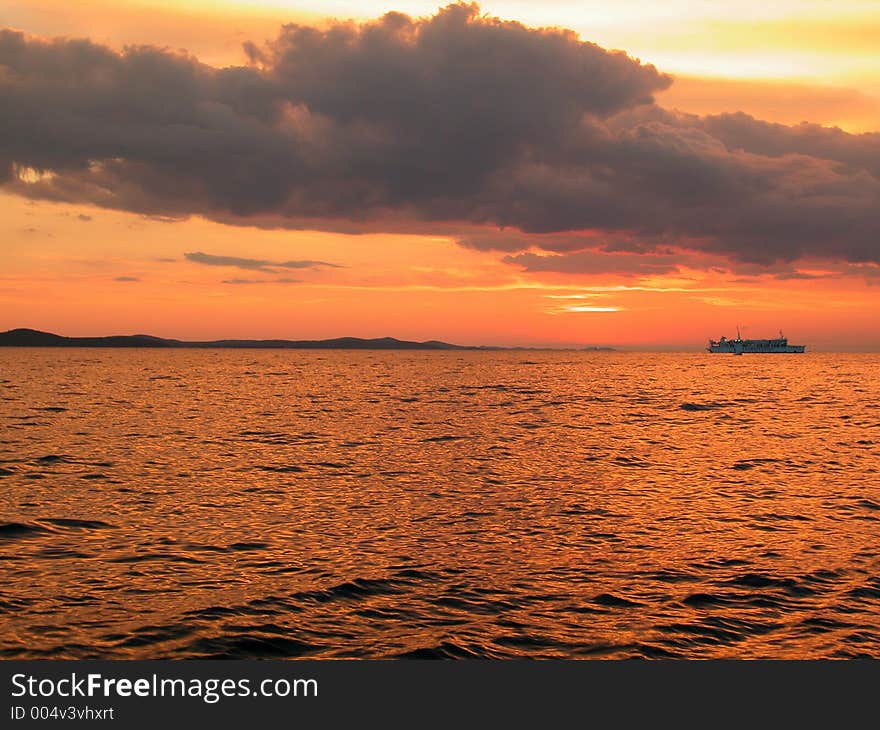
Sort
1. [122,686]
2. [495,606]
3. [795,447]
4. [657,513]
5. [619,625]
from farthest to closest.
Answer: [795,447]
[657,513]
[495,606]
[619,625]
[122,686]

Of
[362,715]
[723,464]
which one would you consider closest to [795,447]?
[723,464]

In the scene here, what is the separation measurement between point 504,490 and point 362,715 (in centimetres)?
2190

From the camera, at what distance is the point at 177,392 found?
102 meters

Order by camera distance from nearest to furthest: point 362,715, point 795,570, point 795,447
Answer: point 362,715, point 795,570, point 795,447

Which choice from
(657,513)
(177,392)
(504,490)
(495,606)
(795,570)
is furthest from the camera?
(177,392)

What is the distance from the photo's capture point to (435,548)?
21.4 metres

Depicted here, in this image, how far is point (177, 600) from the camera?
54.0ft

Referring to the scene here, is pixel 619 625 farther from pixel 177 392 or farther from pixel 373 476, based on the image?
pixel 177 392

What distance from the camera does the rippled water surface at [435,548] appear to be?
48.1 ft

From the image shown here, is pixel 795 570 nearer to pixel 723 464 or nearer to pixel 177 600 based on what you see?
pixel 177 600

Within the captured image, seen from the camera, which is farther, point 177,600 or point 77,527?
point 77,527

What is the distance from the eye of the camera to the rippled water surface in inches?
577

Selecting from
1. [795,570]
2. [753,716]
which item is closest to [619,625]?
[753,716]

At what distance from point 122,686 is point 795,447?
4417 centimetres
